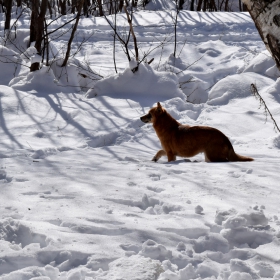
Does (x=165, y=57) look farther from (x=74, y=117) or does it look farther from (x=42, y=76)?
(x=74, y=117)

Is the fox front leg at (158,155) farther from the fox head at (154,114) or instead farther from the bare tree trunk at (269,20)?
the bare tree trunk at (269,20)

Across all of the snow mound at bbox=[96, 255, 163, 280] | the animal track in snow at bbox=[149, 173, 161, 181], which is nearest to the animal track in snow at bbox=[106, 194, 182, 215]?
the animal track in snow at bbox=[149, 173, 161, 181]

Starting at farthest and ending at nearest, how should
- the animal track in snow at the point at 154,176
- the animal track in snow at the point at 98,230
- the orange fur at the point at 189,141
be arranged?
the orange fur at the point at 189,141
the animal track in snow at the point at 154,176
the animal track in snow at the point at 98,230

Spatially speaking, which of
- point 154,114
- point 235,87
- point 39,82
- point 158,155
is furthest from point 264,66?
point 158,155

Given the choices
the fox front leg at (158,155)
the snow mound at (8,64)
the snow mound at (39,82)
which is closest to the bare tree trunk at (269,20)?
the fox front leg at (158,155)

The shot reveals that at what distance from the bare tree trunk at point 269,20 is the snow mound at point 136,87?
7367mm

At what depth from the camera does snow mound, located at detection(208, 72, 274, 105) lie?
9.83m

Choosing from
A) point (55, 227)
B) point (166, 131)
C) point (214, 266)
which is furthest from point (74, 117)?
point (214, 266)

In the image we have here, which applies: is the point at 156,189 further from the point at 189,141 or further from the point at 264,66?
the point at 264,66

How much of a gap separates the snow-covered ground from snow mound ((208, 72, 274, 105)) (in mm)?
25

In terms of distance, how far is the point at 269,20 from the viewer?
87.9 inches

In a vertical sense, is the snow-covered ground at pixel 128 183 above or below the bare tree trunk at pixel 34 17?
below

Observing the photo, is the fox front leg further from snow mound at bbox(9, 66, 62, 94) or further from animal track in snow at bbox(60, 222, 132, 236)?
snow mound at bbox(9, 66, 62, 94)

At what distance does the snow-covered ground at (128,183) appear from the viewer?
287 centimetres
